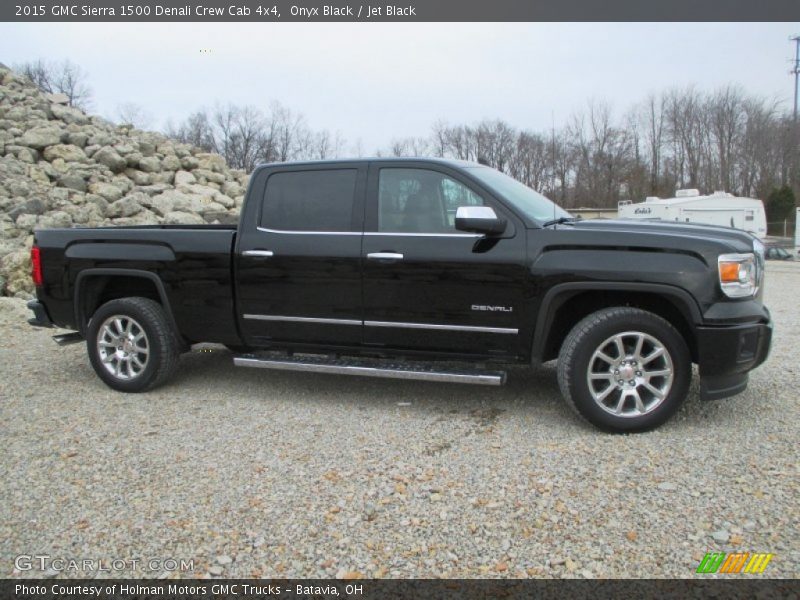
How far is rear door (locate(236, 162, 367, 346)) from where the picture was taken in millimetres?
4816

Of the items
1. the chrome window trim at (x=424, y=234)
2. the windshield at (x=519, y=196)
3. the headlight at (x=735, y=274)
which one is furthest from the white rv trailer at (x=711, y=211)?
the chrome window trim at (x=424, y=234)

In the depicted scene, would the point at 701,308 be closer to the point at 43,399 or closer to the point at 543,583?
the point at 543,583

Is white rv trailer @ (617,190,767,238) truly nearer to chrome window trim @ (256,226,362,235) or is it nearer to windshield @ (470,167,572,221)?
windshield @ (470,167,572,221)

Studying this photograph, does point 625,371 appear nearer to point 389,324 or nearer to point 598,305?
point 598,305

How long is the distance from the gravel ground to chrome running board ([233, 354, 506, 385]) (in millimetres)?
323

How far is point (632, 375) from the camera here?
415 centimetres

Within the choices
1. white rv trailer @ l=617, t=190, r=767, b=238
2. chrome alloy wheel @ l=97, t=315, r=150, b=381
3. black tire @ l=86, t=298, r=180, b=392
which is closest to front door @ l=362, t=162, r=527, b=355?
black tire @ l=86, t=298, r=180, b=392

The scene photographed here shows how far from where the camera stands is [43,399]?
17.4ft

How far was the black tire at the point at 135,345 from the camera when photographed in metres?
5.32

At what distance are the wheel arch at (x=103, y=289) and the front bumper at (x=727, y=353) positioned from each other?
402cm

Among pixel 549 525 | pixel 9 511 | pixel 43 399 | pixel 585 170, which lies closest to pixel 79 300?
pixel 43 399

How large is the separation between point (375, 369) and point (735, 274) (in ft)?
8.00

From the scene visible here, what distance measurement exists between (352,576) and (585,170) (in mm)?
50943

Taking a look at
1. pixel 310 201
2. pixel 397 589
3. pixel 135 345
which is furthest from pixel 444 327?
pixel 135 345
